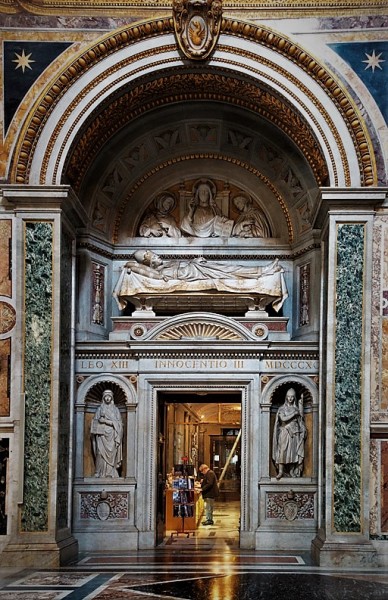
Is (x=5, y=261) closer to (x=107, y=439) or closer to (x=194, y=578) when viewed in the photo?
(x=107, y=439)

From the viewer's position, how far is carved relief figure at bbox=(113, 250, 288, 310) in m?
16.6

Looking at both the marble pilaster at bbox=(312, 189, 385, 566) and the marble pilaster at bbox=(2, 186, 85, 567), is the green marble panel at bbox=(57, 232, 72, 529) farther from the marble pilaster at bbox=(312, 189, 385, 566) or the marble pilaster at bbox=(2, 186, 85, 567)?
the marble pilaster at bbox=(312, 189, 385, 566)

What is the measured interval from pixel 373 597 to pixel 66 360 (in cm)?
621

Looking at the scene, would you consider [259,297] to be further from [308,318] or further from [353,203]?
[353,203]

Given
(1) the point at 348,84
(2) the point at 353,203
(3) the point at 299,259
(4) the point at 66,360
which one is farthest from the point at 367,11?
(4) the point at 66,360

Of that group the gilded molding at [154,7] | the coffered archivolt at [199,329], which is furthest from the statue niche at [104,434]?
the gilded molding at [154,7]

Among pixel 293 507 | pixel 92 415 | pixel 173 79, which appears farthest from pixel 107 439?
pixel 173 79

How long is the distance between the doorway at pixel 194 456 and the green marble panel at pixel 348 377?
2550 millimetres

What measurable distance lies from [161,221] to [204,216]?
76 cm

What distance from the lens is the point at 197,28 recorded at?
15.2m

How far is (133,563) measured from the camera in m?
14.5

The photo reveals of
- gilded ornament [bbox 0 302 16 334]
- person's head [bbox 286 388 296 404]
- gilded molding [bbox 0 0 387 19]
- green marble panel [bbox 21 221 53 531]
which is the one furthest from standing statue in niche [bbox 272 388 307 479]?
gilded molding [bbox 0 0 387 19]

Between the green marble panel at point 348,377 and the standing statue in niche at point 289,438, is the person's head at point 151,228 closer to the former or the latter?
the standing statue in niche at point 289,438

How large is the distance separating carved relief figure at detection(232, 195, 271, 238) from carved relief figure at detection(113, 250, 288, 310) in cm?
86
